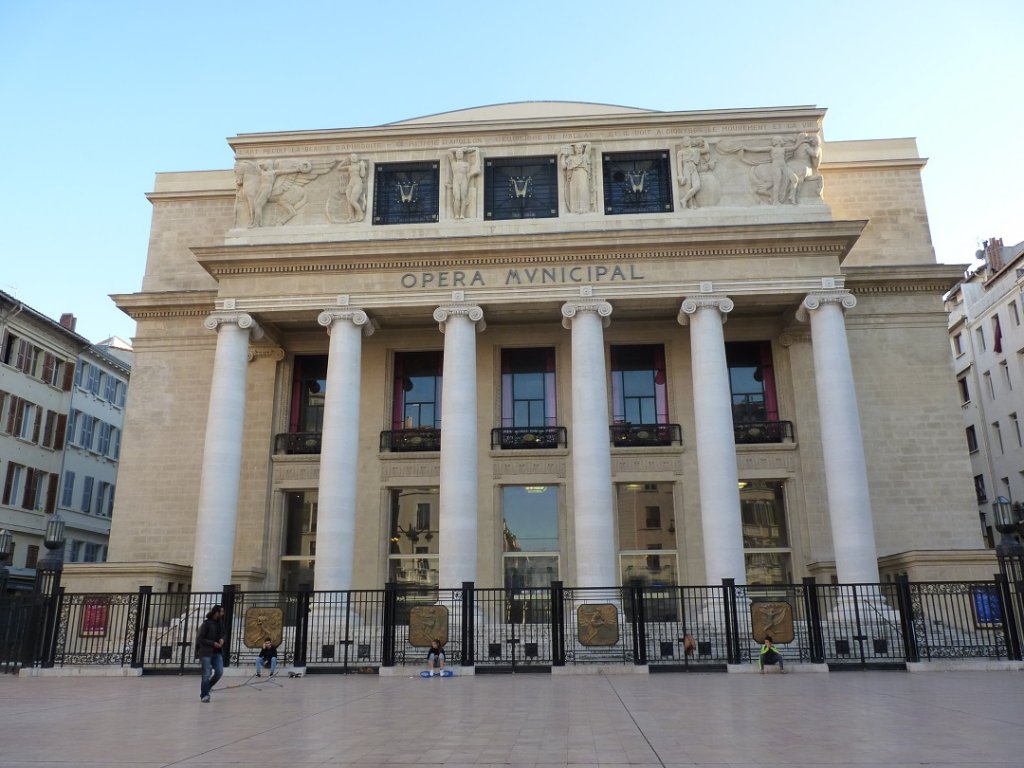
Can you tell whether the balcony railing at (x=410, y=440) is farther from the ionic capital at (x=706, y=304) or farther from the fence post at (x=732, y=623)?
the fence post at (x=732, y=623)

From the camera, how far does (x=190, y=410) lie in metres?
29.8

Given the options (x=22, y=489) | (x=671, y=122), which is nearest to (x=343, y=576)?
(x=671, y=122)

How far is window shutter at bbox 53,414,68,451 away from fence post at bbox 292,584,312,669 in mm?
28289

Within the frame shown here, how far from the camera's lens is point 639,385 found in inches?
1161

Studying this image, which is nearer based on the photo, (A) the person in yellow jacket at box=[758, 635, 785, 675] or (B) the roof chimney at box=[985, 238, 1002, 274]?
(A) the person in yellow jacket at box=[758, 635, 785, 675]

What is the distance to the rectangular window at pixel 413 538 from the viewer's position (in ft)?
92.5

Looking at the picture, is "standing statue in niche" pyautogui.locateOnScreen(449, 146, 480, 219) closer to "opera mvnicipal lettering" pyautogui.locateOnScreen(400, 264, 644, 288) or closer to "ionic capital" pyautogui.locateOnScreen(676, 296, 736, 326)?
"opera mvnicipal lettering" pyautogui.locateOnScreen(400, 264, 644, 288)

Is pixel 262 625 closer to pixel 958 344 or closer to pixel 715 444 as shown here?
pixel 715 444

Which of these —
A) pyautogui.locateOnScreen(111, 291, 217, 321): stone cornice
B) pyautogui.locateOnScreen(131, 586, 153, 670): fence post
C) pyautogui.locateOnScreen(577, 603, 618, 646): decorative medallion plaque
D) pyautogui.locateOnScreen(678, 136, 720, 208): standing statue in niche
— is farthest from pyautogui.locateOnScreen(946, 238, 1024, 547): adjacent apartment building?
pyautogui.locateOnScreen(131, 586, 153, 670): fence post

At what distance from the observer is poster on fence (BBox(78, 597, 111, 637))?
2042cm

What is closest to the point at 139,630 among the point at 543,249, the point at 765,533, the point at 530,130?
the point at 543,249

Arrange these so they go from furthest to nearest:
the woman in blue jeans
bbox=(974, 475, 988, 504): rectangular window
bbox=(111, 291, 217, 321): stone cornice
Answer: bbox=(974, 475, 988, 504): rectangular window → bbox=(111, 291, 217, 321): stone cornice → the woman in blue jeans

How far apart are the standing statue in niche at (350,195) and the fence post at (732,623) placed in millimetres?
16809

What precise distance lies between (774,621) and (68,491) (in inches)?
1418
